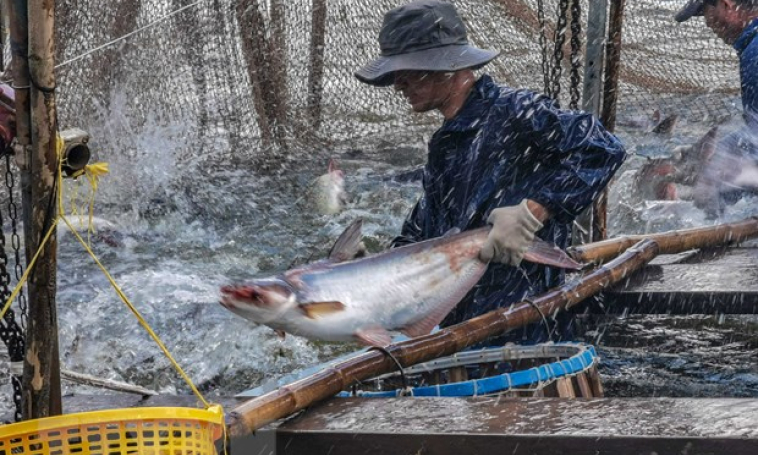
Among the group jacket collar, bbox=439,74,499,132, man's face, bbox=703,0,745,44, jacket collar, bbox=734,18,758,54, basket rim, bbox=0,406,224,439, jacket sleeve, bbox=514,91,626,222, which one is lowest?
basket rim, bbox=0,406,224,439

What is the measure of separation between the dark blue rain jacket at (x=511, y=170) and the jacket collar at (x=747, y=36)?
3869 millimetres

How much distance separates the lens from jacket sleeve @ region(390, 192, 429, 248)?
4426mm

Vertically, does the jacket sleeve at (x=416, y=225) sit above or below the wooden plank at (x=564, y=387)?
above

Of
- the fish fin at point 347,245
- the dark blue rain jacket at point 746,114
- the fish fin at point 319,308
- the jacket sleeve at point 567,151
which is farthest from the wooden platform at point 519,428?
the dark blue rain jacket at point 746,114

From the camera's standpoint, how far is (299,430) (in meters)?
2.92

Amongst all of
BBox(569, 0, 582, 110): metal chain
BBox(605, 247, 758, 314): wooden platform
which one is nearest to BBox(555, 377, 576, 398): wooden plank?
BBox(605, 247, 758, 314): wooden platform

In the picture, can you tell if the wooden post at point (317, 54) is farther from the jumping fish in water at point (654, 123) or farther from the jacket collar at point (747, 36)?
the jumping fish in water at point (654, 123)

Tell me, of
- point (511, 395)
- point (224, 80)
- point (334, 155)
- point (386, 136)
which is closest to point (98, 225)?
point (224, 80)

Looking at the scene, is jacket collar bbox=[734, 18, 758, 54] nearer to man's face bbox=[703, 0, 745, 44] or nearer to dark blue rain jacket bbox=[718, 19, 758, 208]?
dark blue rain jacket bbox=[718, 19, 758, 208]

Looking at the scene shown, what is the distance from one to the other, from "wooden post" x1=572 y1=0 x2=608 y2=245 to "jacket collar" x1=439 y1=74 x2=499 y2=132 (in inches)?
96.3

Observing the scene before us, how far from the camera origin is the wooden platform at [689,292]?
17.0 ft

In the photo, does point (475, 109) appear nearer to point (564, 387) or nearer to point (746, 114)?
point (564, 387)

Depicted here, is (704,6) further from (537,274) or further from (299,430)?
(299,430)

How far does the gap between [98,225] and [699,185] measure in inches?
229
